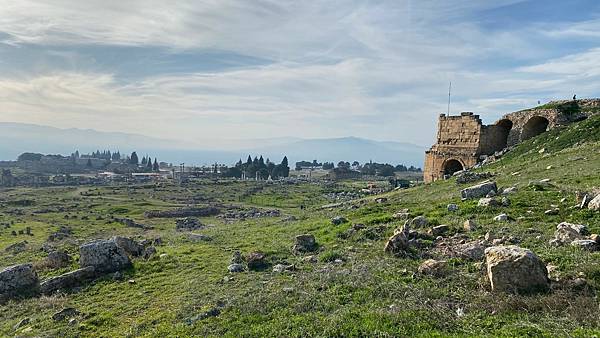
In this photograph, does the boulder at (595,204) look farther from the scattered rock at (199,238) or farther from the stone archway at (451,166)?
the stone archway at (451,166)

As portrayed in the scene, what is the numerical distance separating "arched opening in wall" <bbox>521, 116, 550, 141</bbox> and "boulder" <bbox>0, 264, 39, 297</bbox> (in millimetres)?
32749

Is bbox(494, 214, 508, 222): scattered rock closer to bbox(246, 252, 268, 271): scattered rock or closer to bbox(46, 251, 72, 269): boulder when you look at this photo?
bbox(246, 252, 268, 271): scattered rock

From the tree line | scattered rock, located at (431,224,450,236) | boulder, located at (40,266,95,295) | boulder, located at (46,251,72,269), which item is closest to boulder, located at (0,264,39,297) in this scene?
boulder, located at (40,266,95,295)

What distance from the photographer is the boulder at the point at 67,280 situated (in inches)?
544

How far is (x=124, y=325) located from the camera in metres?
10.3

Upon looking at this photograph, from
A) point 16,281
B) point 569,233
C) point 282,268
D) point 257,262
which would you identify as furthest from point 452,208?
point 16,281

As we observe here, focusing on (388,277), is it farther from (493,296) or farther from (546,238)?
(546,238)

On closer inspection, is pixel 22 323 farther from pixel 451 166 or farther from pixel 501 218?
pixel 451 166

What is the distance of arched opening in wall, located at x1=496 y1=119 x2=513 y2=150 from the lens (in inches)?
1332

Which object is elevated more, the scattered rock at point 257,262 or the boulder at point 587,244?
the boulder at point 587,244

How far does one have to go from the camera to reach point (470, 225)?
41.9 feet

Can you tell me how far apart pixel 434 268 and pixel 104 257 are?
11.7 meters

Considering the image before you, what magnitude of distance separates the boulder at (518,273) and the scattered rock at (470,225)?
4.12 metres

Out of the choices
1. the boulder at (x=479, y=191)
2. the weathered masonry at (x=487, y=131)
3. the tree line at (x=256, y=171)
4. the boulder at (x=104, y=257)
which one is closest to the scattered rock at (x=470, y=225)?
Result: the boulder at (x=479, y=191)
